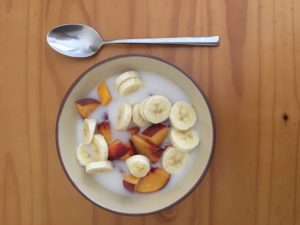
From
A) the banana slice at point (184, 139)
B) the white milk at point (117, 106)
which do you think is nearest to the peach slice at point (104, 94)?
the white milk at point (117, 106)

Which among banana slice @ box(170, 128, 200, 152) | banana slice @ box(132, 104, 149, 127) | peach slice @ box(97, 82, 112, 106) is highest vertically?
peach slice @ box(97, 82, 112, 106)

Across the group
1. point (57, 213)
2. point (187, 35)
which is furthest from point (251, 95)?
point (57, 213)

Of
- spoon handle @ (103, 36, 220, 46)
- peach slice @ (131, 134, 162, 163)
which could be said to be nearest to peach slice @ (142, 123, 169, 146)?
peach slice @ (131, 134, 162, 163)

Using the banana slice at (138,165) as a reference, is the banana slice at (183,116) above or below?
above

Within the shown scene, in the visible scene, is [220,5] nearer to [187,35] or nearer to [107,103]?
[187,35]

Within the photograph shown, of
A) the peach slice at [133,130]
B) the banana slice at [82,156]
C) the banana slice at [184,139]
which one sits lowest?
the banana slice at [82,156]

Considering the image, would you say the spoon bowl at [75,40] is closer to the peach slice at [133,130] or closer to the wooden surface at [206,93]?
the wooden surface at [206,93]

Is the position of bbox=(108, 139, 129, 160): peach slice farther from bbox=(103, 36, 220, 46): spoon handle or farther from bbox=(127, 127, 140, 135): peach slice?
bbox=(103, 36, 220, 46): spoon handle
